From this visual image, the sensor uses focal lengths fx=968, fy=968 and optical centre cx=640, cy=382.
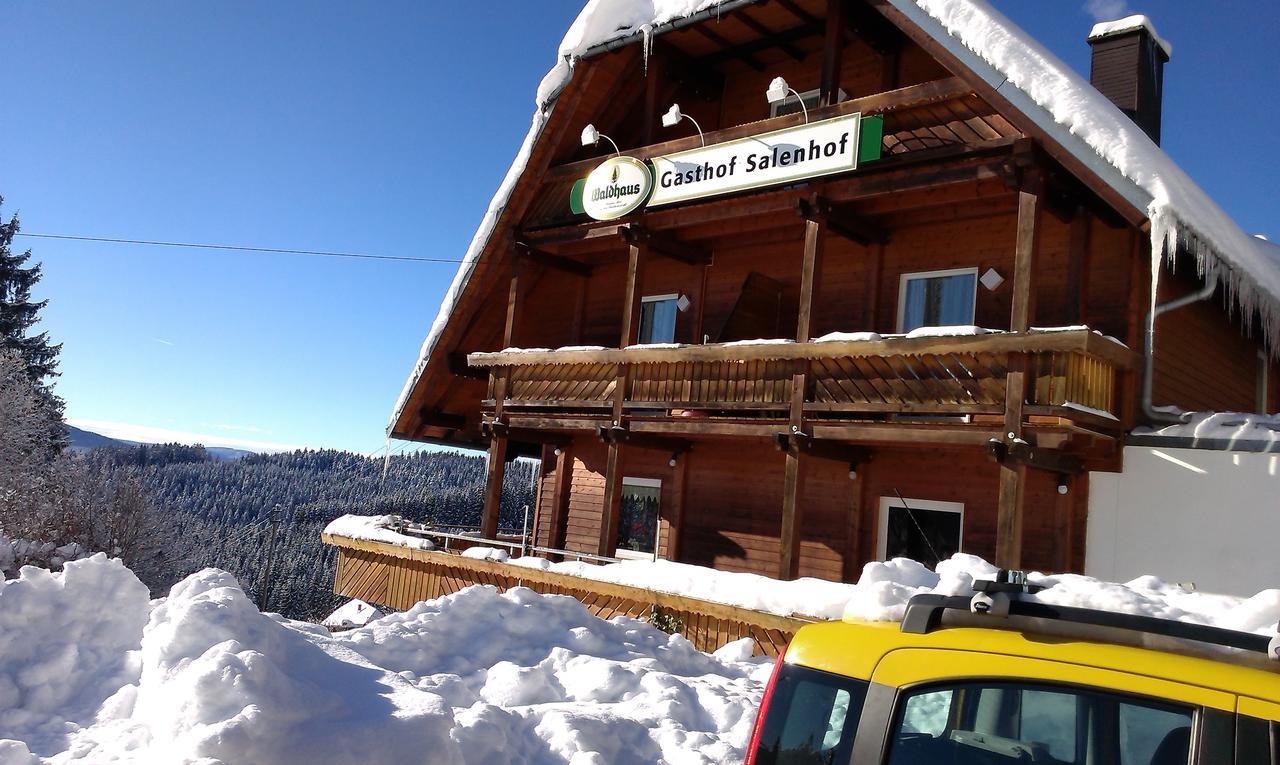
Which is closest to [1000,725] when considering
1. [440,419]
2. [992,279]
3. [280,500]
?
[992,279]

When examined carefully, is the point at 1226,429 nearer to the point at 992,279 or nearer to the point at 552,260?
the point at 992,279

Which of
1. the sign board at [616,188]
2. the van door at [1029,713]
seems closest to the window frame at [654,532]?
the sign board at [616,188]

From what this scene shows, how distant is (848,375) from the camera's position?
12.1 meters

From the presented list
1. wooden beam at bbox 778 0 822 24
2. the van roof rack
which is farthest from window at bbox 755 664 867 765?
A: wooden beam at bbox 778 0 822 24

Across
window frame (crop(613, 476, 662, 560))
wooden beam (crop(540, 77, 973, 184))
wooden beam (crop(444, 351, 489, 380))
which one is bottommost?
window frame (crop(613, 476, 662, 560))

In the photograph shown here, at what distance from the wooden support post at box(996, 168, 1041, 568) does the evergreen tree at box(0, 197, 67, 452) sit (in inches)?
1655

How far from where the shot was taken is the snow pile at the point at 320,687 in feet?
14.5

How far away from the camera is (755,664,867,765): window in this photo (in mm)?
2992

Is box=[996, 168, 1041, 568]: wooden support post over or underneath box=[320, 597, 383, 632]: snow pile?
over

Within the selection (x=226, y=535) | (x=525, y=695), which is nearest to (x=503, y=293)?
(x=525, y=695)

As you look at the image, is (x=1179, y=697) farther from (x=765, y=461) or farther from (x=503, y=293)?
(x=503, y=293)

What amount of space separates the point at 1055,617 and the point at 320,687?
3.64 meters

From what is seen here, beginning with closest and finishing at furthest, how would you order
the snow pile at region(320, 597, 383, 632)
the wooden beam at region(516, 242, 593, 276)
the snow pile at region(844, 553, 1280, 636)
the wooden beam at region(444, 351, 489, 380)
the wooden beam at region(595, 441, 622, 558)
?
the snow pile at region(844, 553, 1280, 636) → the wooden beam at region(595, 441, 622, 558) → the wooden beam at region(516, 242, 593, 276) → the wooden beam at region(444, 351, 489, 380) → the snow pile at region(320, 597, 383, 632)

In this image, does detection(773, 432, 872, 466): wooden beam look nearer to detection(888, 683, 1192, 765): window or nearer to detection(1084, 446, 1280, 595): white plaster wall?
detection(1084, 446, 1280, 595): white plaster wall
